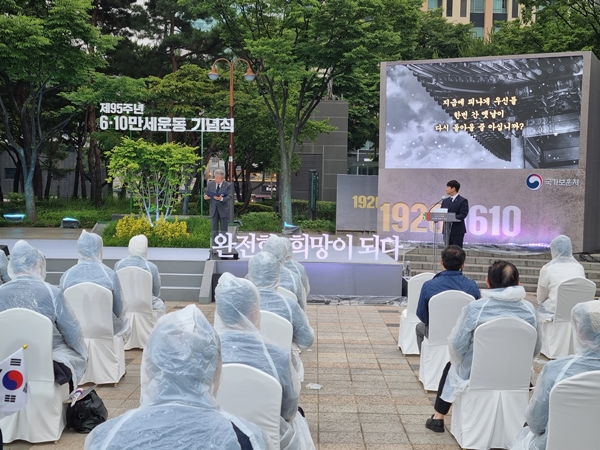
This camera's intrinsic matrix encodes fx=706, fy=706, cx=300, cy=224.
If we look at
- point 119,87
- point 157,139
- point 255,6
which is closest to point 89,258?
point 255,6

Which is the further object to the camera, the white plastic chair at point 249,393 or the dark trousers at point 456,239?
the dark trousers at point 456,239

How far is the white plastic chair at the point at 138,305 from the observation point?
7.69 meters

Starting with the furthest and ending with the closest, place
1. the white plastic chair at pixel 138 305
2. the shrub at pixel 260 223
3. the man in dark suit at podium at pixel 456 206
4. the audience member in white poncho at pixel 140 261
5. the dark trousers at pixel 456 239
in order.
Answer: the shrub at pixel 260 223
the dark trousers at pixel 456 239
the man in dark suit at podium at pixel 456 206
the audience member in white poncho at pixel 140 261
the white plastic chair at pixel 138 305

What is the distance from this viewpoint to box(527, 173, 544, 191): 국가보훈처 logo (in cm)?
1480

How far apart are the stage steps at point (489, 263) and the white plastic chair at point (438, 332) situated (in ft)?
23.9

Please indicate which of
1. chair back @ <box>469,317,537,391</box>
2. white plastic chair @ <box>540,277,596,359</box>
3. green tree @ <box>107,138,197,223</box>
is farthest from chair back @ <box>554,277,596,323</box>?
green tree @ <box>107,138,197,223</box>

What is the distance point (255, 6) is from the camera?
21.1 metres

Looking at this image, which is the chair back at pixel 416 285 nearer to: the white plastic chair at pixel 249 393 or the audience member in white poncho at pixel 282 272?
the audience member in white poncho at pixel 282 272

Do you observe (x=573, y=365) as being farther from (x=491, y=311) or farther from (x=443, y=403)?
(x=443, y=403)

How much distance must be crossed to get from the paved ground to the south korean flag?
1.34 m

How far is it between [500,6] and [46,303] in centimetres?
5376

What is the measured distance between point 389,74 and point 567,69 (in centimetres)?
374

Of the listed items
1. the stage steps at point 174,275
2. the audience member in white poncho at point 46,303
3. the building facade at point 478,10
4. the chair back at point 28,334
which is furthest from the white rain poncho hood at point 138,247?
the building facade at point 478,10

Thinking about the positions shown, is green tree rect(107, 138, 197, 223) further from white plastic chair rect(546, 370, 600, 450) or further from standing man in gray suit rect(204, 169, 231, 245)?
white plastic chair rect(546, 370, 600, 450)
